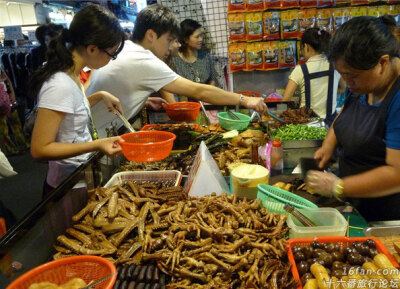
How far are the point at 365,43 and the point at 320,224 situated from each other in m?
1.06

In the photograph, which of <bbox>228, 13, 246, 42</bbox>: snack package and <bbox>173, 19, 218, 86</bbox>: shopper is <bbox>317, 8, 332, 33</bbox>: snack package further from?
<bbox>173, 19, 218, 86</bbox>: shopper

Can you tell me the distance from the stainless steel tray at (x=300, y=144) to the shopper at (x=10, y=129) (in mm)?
5307

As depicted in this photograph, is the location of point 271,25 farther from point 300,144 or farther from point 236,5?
point 300,144

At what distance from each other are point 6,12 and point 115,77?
516 centimetres

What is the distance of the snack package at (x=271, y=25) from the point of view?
5977mm

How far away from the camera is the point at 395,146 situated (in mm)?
1760

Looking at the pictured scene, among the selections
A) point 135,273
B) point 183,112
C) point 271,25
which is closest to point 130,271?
point 135,273

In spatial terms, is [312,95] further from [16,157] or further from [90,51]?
[16,157]

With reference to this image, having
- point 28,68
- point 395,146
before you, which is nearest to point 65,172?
point 395,146

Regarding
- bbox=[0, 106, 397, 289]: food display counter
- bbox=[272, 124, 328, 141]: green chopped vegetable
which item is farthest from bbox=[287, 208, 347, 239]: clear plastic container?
bbox=[272, 124, 328, 141]: green chopped vegetable

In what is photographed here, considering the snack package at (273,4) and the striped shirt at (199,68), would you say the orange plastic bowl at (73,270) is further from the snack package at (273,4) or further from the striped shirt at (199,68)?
the snack package at (273,4)

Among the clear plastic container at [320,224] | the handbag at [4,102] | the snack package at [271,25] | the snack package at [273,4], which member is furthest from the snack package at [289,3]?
the handbag at [4,102]

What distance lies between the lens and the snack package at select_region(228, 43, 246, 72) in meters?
6.20

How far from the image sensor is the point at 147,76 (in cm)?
312
